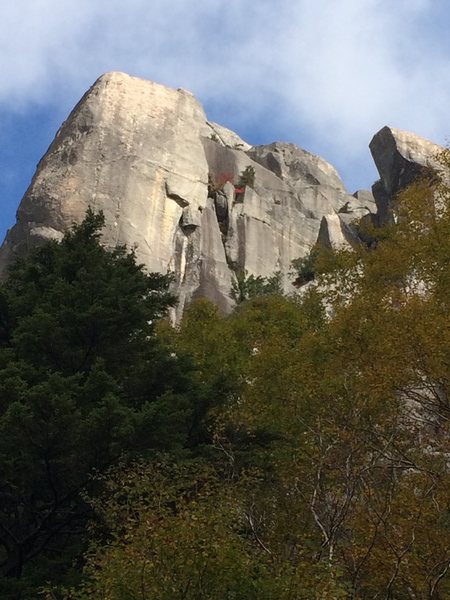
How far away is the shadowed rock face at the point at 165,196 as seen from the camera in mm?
34062

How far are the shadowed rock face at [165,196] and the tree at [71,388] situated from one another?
672 inches

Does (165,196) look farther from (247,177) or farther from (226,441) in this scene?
(226,441)

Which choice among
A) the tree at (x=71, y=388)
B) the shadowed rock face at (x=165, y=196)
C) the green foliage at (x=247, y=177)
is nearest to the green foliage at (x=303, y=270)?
the shadowed rock face at (x=165, y=196)

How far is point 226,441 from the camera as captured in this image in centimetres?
1260

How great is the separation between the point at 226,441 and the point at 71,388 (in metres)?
2.50

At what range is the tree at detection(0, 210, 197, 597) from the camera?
10.9 metres

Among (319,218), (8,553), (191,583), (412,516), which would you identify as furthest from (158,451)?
(319,218)

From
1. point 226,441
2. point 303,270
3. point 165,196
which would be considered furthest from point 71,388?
point 303,270

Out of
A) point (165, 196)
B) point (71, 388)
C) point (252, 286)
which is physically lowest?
point (71, 388)

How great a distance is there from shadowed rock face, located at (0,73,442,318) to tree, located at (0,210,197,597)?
17.1 m

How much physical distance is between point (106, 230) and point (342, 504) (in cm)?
2504

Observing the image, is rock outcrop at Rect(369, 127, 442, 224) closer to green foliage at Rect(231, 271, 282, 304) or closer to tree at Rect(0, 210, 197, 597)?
green foliage at Rect(231, 271, 282, 304)

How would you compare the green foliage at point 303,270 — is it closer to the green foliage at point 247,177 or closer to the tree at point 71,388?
the green foliage at point 247,177

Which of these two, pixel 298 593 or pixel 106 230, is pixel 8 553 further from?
pixel 106 230
